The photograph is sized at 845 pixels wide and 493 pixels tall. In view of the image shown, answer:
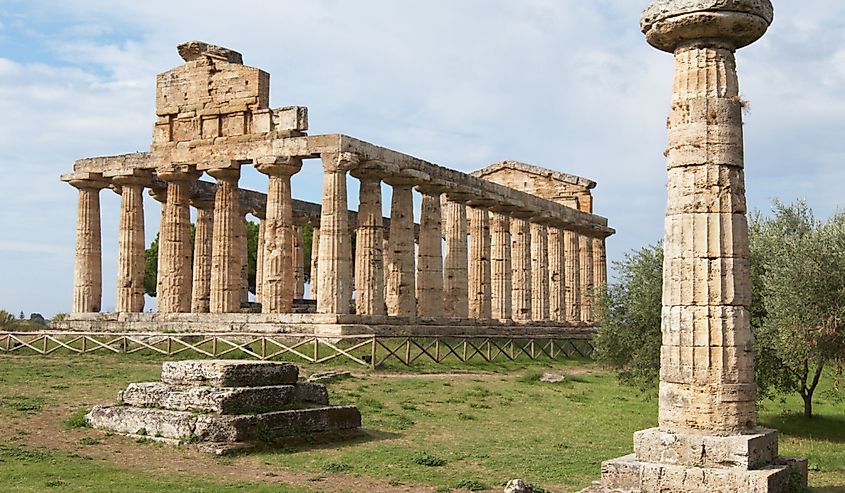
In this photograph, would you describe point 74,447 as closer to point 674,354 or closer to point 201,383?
point 201,383

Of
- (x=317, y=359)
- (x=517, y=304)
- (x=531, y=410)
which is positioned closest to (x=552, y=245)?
(x=517, y=304)

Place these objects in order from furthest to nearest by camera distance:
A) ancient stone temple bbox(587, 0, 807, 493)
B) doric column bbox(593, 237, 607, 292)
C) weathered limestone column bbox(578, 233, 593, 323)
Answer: doric column bbox(593, 237, 607, 292), weathered limestone column bbox(578, 233, 593, 323), ancient stone temple bbox(587, 0, 807, 493)

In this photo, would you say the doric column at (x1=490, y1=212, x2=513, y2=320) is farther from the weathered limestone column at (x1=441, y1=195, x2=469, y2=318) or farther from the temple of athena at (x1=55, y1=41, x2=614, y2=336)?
the weathered limestone column at (x1=441, y1=195, x2=469, y2=318)

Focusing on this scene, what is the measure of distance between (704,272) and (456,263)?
29.4 meters

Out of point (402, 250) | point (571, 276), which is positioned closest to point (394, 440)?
point (402, 250)

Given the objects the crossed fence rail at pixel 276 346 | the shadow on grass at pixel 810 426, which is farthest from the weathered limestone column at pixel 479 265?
the shadow on grass at pixel 810 426

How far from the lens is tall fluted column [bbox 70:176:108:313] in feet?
133

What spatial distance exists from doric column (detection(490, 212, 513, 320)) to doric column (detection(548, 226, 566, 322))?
632 centimetres

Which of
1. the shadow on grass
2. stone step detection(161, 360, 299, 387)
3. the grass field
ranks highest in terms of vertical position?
stone step detection(161, 360, 299, 387)

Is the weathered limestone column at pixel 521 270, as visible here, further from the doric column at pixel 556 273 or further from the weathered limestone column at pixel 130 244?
the weathered limestone column at pixel 130 244

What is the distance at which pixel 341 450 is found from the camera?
16.8 metres

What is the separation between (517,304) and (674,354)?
35735mm

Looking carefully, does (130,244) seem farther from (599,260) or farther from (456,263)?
(599,260)

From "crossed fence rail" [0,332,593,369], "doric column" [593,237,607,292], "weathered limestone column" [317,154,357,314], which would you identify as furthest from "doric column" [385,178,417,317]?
"doric column" [593,237,607,292]
